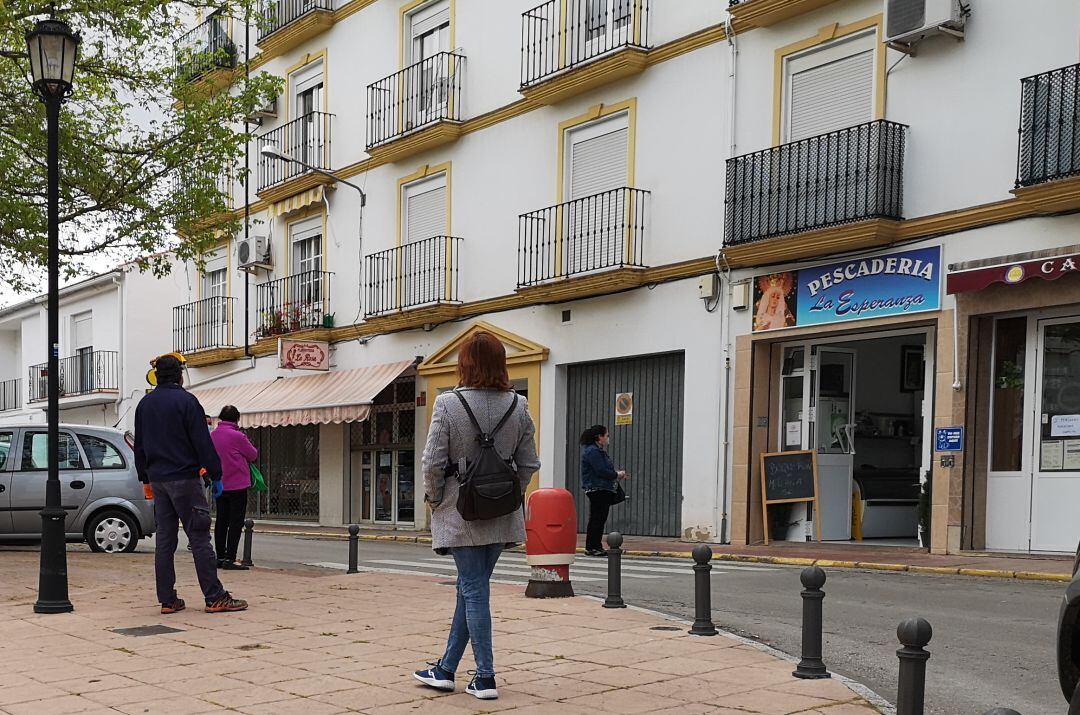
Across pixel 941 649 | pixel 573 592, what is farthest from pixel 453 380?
pixel 941 649

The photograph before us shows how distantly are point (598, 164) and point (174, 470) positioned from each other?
11.8 meters

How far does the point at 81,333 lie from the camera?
126ft

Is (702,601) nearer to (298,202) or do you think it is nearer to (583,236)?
(583,236)

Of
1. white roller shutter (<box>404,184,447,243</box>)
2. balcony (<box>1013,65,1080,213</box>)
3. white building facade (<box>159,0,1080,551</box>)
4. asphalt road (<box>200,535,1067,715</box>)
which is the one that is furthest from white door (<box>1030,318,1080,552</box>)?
white roller shutter (<box>404,184,447,243</box>)

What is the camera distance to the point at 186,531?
28.8 feet

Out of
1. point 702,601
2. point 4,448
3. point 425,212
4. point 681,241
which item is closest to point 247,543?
point 4,448

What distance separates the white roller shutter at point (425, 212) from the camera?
22.8m

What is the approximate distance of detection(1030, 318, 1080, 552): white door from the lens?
1297 cm

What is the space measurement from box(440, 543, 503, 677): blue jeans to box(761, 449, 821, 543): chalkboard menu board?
10.8 metres

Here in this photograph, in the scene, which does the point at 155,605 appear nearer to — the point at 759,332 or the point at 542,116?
the point at 759,332

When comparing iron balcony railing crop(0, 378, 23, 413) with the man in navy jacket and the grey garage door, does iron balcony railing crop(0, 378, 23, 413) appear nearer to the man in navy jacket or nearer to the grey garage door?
the grey garage door

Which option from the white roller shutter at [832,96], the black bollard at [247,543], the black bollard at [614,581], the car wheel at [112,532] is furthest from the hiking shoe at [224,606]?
the white roller shutter at [832,96]

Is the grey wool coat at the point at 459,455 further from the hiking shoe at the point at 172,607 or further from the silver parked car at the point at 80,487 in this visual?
the silver parked car at the point at 80,487

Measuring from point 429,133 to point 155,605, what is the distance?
14012 millimetres
